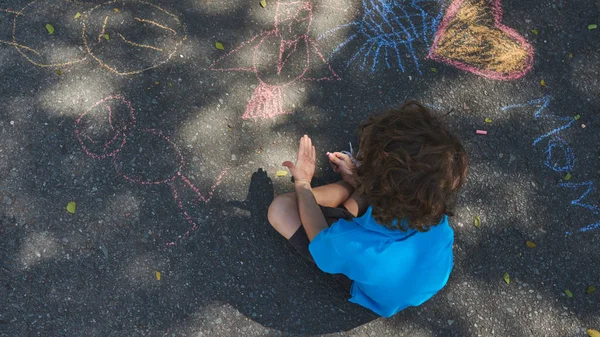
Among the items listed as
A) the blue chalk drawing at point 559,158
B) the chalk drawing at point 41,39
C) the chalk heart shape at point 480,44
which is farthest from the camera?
the chalk heart shape at point 480,44

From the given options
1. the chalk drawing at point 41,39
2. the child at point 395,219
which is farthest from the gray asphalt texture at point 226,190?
the child at point 395,219

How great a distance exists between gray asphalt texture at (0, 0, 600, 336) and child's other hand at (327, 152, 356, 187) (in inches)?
4.3

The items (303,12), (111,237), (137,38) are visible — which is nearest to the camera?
(111,237)

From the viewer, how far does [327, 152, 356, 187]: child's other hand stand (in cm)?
265

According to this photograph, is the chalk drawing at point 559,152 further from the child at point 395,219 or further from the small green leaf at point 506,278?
the child at point 395,219

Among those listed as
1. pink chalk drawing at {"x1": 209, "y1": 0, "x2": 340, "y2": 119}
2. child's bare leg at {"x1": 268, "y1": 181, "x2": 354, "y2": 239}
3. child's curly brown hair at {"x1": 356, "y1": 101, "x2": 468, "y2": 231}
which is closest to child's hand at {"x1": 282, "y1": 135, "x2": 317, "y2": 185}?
child's bare leg at {"x1": 268, "y1": 181, "x2": 354, "y2": 239}

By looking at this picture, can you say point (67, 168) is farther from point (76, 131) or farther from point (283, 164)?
point (283, 164)

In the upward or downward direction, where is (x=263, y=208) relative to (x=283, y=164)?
downward

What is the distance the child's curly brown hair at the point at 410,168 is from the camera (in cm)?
190

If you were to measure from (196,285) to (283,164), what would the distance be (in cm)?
75

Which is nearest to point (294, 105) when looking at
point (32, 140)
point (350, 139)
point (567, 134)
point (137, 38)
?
point (350, 139)

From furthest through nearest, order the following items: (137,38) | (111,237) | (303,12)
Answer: (303,12), (137,38), (111,237)

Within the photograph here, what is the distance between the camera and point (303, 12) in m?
2.99

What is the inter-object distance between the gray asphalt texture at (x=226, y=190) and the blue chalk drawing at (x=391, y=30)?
8cm
